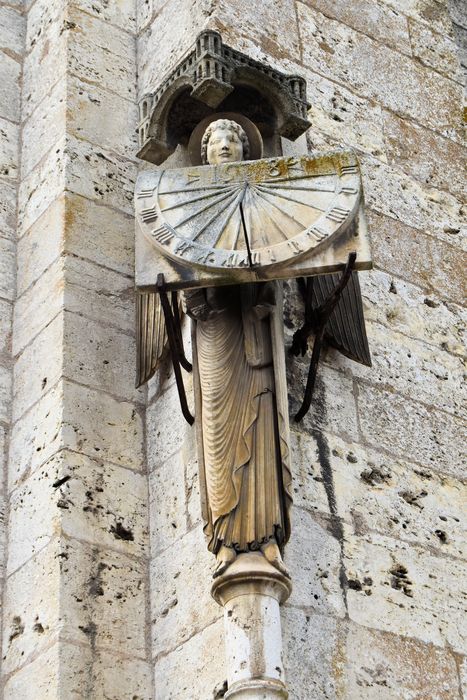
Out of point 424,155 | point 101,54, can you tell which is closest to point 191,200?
point 101,54

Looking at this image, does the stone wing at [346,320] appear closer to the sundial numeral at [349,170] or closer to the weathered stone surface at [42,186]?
the sundial numeral at [349,170]

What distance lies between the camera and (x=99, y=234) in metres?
5.73

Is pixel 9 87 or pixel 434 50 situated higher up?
pixel 434 50

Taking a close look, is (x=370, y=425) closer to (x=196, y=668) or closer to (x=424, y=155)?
(x=196, y=668)

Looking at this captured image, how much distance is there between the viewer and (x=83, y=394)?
529 cm

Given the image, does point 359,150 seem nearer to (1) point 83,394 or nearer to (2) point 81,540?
(1) point 83,394

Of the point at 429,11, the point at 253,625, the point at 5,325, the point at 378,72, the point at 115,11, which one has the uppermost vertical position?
the point at 429,11

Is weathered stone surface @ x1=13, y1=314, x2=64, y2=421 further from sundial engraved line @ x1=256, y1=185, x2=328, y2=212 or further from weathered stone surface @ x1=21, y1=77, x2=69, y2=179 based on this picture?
sundial engraved line @ x1=256, y1=185, x2=328, y2=212

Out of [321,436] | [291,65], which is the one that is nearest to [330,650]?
[321,436]

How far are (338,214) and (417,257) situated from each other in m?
1.40

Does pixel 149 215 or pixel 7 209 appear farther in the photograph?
pixel 7 209

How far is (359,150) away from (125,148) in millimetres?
982

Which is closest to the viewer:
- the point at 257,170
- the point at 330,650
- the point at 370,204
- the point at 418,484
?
the point at 330,650

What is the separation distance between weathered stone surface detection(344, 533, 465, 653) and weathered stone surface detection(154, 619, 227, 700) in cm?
46
